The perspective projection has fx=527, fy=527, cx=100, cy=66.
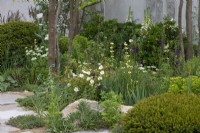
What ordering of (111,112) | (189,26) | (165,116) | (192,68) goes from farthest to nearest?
(189,26), (192,68), (111,112), (165,116)

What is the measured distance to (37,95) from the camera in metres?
7.45

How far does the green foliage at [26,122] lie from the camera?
688 centimetres

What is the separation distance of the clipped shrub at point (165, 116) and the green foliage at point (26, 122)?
4.64 ft

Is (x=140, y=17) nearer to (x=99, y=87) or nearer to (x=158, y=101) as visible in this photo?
(x=99, y=87)

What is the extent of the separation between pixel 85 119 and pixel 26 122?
0.88 metres

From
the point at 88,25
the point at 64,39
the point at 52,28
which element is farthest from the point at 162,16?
the point at 52,28

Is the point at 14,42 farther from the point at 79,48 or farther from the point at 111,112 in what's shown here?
the point at 111,112

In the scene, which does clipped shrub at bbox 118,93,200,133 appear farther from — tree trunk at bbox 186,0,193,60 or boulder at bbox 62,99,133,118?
tree trunk at bbox 186,0,193,60

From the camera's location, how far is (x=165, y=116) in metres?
A: 5.61

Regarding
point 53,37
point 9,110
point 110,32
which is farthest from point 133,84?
point 110,32

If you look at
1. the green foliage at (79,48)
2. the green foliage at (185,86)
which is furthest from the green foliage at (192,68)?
the green foliage at (79,48)

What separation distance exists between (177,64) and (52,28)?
2369 millimetres

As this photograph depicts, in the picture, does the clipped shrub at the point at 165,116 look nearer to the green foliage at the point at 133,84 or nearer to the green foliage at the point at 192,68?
the green foliage at the point at 133,84

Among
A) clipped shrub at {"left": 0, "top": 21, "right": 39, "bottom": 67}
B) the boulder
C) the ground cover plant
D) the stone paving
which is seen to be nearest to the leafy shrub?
the ground cover plant
